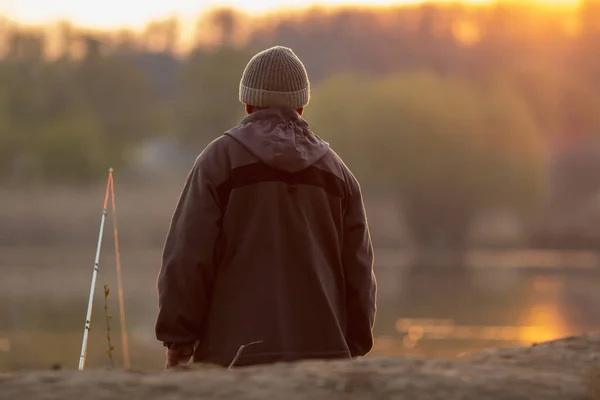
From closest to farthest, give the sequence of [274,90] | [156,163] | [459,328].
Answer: [274,90]
[459,328]
[156,163]

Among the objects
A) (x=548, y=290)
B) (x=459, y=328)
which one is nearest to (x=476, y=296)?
(x=548, y=290)

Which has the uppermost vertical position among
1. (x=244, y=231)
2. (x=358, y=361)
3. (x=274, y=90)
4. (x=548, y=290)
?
(x=274, y=90)

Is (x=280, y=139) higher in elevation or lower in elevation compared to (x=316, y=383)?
higher

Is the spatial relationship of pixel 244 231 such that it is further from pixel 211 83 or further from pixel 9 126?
pixel 9 126

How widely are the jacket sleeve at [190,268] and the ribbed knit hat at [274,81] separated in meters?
0.32

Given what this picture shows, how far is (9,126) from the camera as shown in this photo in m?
43.0

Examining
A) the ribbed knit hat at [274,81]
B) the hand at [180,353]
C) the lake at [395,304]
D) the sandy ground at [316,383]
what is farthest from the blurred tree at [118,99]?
the sandy ground at [316,383]

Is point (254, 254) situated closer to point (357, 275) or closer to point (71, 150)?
point (357, 275)

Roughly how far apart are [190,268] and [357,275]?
1.94 feet

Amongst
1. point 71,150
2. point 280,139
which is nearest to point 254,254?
point 280,139

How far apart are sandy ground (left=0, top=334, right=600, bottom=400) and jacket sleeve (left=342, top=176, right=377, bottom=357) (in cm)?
71

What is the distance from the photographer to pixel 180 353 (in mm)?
4016

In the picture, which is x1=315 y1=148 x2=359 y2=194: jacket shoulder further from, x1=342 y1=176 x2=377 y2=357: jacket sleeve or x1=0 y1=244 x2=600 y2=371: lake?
x1=0 y1=244 x2=600 y2=371: lake

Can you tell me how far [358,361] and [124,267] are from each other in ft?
94.4
